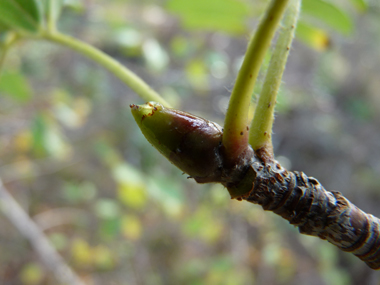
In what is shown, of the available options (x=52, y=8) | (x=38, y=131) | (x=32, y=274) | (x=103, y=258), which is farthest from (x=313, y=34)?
(x=32, y=274)

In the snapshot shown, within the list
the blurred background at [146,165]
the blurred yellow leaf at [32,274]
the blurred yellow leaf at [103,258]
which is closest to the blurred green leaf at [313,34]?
the blurred background at [146,165]

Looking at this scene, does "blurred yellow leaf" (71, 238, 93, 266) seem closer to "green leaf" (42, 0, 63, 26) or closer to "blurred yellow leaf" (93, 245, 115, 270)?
"blurred yellow leaf" (93, 245, 115, 270)

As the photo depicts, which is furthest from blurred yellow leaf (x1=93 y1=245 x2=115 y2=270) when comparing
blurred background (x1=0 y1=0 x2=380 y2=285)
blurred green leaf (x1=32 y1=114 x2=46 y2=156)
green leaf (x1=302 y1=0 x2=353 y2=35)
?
green leaf (x1=302 y1=0 x2=353 y2=35)

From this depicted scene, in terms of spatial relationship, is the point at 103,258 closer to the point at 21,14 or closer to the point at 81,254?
the point at 81,254

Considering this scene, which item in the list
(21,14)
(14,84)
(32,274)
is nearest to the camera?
(21,14)

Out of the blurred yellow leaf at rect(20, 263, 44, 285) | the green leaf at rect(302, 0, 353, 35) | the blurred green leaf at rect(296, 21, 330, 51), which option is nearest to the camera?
the green leaf at rect(302, 0, 353, 35)

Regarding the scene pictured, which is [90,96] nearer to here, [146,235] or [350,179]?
[146,235]

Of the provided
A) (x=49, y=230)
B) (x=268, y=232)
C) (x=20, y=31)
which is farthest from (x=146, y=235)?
(x=20, y=31)

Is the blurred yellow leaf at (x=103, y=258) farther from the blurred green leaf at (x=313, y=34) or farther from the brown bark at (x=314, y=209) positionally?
the brown bark at (x=314, y=209)
